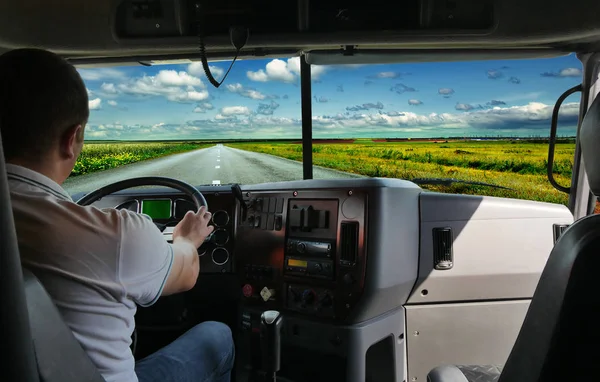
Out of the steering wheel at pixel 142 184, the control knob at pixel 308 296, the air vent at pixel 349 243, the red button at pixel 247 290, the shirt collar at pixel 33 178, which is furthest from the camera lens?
the red button at pixel 247 290

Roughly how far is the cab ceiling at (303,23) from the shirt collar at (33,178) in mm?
1400

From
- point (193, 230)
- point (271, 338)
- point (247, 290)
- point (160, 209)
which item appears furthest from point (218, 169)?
point (193, 230)

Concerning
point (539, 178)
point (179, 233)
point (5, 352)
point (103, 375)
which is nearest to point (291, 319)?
point (179, 233)

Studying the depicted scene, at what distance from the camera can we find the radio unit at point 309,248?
7.92ft

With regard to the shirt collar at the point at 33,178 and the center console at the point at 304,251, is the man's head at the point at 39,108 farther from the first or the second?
the center console at the point at 304,251

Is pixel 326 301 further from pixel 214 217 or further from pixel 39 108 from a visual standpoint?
pixel 39 108

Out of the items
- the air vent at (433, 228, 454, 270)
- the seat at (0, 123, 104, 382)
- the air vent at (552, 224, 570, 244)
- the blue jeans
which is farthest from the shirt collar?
the air vent at (552, 224, 570, 244)

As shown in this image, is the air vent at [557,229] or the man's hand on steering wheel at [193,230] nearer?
the man's hand on steering wheel at [193,230]

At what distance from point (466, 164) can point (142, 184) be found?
1766 millimetres

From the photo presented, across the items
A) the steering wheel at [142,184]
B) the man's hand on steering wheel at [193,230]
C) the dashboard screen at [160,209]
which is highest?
the steering wheel at [142,184]

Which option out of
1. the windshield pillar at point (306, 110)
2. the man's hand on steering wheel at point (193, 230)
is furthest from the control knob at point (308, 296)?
the man's hand on steering wheel at point (193, 230)

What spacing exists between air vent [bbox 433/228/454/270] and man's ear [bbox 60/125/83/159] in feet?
6.18

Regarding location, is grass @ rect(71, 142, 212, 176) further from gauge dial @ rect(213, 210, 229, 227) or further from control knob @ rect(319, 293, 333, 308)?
control knob @ rect(319, 293, 333, 308)

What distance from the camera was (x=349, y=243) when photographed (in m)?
2.34
